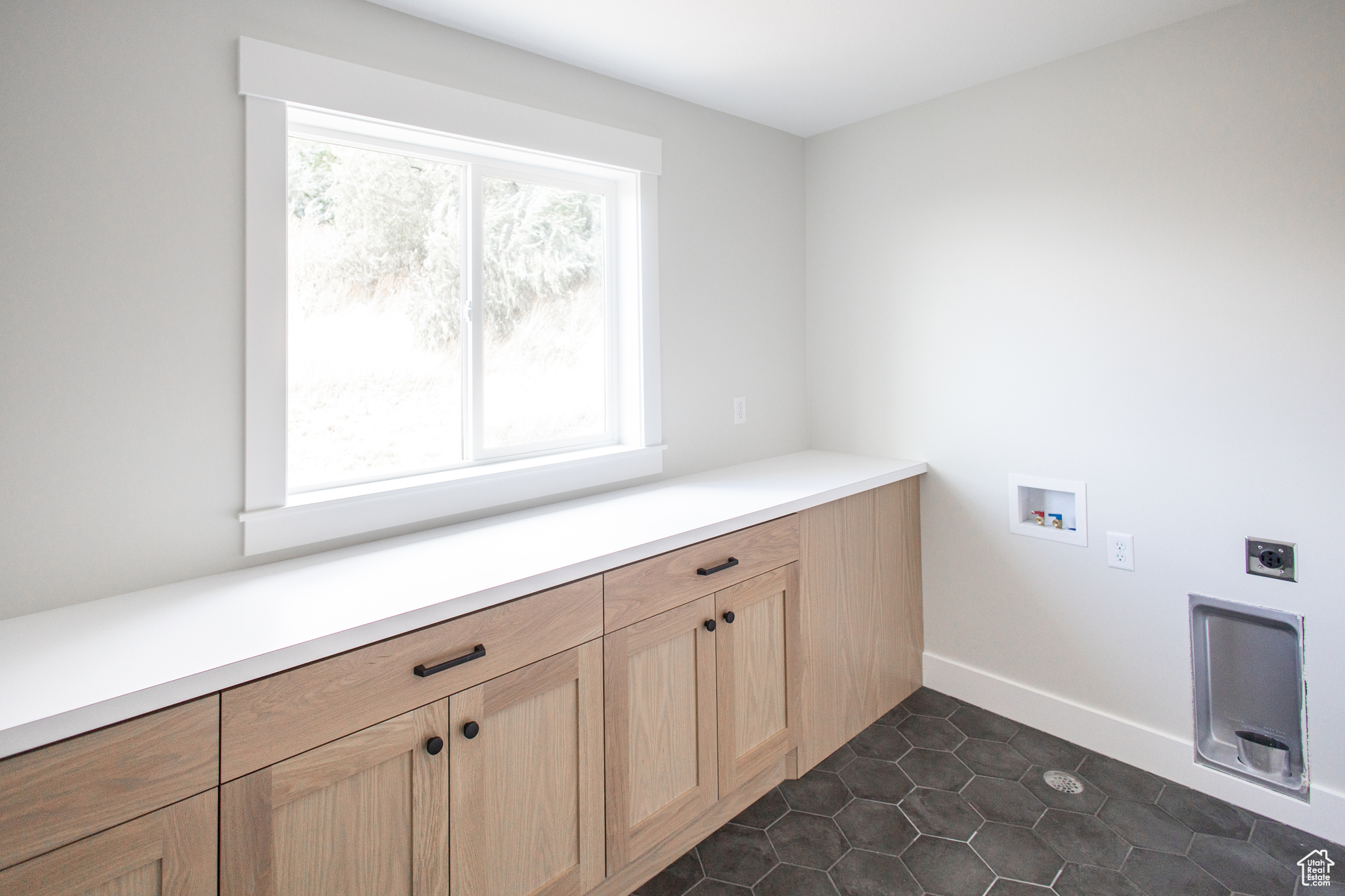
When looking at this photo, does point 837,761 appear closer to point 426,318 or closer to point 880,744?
point 880,744

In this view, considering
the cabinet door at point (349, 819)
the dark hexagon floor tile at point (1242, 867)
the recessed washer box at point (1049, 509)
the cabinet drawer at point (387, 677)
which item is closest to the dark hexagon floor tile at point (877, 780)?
the dark hexagon floor tile at point (1242, 867)

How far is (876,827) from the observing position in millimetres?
1883

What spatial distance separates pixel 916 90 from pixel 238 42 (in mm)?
2133

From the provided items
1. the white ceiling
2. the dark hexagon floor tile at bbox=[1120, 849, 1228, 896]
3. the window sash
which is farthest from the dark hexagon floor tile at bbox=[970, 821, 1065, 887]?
the white ceiling

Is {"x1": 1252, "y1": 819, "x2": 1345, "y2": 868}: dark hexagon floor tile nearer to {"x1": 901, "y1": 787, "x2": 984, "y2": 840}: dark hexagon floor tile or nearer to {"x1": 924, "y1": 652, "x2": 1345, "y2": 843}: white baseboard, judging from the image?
{"x1": 924, "y1": 652, "x2": 1345, "y2": 843}: white baseboard

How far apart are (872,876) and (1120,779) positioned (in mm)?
970

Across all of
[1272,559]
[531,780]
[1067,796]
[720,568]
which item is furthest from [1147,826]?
[531,780]

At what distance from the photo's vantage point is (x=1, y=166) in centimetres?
124

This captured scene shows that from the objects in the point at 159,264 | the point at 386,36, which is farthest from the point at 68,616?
the point at 386,36

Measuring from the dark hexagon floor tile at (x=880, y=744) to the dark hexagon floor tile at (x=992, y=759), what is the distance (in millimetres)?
186

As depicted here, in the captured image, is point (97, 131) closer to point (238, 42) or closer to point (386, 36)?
point (238, 42)

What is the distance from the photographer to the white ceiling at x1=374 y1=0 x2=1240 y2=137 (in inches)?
70.8

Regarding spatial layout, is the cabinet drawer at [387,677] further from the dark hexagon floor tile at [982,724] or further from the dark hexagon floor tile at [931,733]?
the dark hexagon floor tile at [982,724]

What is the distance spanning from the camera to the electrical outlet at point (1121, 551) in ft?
7.01
